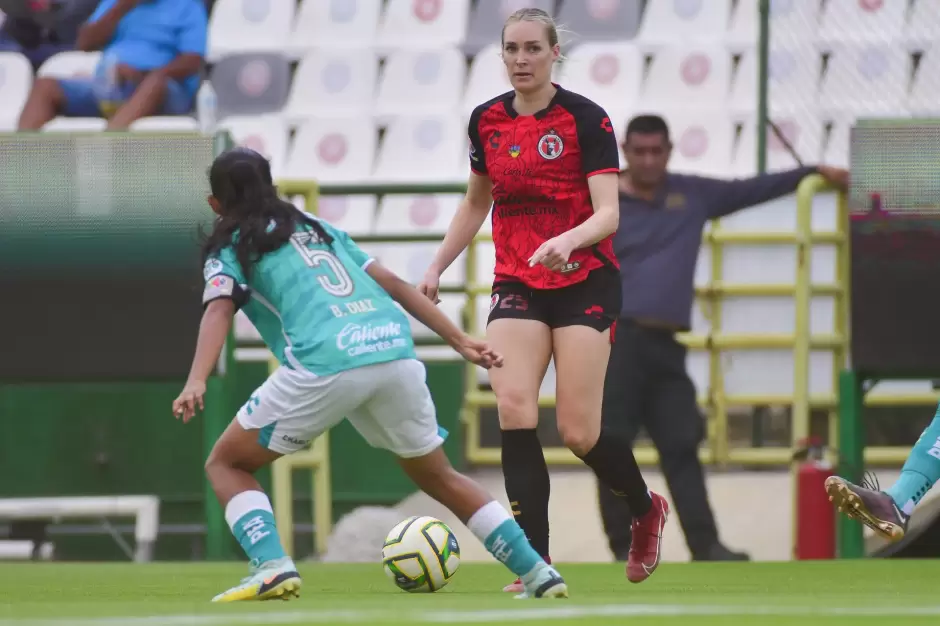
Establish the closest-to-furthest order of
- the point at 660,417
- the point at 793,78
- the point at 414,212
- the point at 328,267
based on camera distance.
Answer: the point at 328,267
the point at 660,417
the point at 793,78
the point at 414,212

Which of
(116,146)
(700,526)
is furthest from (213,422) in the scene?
(700,526)

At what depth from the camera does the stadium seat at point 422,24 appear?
14117 mm

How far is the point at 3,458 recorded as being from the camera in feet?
31.4

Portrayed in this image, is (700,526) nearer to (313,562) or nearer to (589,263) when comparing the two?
(313,562)

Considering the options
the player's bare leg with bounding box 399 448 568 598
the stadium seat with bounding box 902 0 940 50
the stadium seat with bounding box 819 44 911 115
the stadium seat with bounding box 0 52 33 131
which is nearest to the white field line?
the player's bare leg with bounding box 399 448 568 598

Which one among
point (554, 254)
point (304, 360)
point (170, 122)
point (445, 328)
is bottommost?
point (304, 360)

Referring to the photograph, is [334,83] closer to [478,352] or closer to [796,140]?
[796,140]

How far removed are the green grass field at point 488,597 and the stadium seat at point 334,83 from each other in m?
6.50

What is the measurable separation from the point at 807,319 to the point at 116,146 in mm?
3984

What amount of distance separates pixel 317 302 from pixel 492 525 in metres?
0.89

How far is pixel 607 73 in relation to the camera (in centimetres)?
1355

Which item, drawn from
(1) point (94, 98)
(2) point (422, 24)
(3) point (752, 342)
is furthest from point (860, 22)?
(1) point (94, 98)

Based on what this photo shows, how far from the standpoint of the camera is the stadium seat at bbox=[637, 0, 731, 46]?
44.0ft

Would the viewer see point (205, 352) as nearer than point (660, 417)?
Yes
